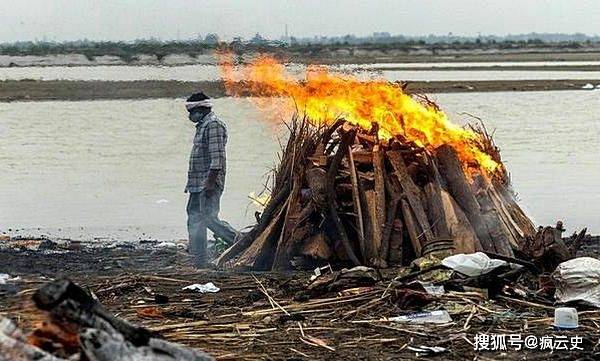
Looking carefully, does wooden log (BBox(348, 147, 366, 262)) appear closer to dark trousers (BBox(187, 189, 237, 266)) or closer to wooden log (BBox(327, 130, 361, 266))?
wooden log (BBox(327, 130, 361, 266))

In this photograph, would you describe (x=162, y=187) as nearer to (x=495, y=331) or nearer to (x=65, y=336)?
(x=495, y=331)

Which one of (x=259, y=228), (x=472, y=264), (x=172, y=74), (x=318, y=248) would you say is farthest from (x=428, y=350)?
(x=172, y=74)

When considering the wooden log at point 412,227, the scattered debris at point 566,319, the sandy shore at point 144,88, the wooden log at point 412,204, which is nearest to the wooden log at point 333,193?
the wooden log at point 412,204

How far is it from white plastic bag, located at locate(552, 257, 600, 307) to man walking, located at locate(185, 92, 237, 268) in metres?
4.49

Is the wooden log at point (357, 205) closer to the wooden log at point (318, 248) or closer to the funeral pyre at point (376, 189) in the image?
the funeral pyre at point (376, 189)

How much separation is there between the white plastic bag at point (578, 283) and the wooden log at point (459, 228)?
6.06 ft

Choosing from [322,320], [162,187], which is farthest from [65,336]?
[162,187]

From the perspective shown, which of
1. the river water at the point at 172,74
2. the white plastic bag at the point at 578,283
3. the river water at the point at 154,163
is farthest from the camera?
the river water at the point at 172,74

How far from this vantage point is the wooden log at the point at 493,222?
36.2 feet

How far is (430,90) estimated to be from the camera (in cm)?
4528

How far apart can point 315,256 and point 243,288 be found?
1.25 metres

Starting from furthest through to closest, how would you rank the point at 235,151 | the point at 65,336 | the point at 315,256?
the point at 235,151, the point at 315,256, the point at 65,336

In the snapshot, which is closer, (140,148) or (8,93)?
(140,148)

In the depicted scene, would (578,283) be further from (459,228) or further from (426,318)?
(459,228)
